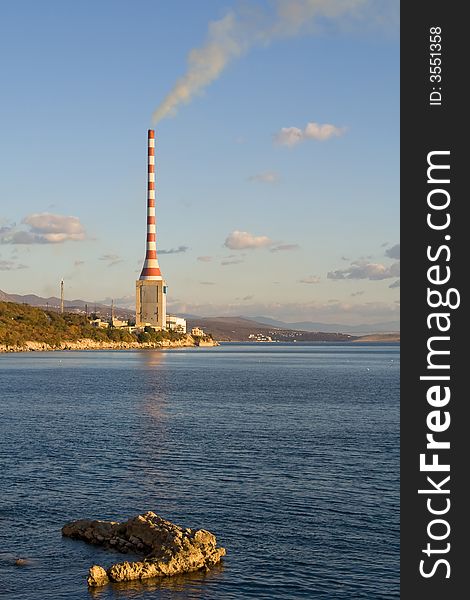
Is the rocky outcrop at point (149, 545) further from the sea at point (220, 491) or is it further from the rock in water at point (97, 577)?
the sea at point (220, 491)

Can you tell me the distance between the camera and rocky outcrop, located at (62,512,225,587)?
3478 cm

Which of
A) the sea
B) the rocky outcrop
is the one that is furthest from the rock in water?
the sea

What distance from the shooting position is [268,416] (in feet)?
305

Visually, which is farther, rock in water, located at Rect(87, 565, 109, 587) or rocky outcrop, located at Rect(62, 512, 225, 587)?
rocky outcrop, located at Rect(62, 512, 225, 587)

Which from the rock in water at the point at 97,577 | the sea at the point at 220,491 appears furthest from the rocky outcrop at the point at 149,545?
the sea at the point at 220,491

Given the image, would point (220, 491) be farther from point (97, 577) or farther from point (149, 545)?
point (97, 577)

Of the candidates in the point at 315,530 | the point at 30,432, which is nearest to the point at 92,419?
the point at 30,432

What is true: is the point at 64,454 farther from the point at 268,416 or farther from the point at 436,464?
the point at 436,464

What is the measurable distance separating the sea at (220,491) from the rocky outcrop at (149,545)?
2.02 ft

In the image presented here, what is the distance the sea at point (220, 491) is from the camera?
34.7 meters

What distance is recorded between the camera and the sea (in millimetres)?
34719

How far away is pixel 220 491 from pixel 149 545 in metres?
12.9

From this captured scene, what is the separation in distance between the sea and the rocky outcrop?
61cm

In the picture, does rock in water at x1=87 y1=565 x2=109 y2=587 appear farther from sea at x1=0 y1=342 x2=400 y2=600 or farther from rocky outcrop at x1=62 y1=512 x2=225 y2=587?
sea at x1=0 y1=342 x2=400 y2=600
